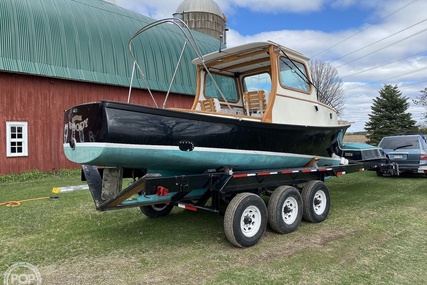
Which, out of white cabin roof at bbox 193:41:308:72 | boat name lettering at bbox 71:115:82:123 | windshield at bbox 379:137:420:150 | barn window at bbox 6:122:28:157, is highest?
white cabin roof at bbox 193:41:308:72

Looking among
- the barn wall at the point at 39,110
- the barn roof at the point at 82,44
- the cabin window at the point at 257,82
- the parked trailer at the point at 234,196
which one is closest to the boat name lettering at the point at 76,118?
the parked trailer at the point at 234,196

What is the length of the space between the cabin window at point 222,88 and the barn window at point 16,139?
917 centimetres

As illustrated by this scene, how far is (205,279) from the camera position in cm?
371

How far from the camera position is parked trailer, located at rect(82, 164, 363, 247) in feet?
14.6

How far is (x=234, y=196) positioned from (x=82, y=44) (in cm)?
1173

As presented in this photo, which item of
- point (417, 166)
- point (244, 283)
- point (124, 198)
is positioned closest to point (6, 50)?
point (124, 198)

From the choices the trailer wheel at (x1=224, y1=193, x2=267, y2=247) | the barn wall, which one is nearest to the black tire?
the trailer wheel at (x1=224, y1=193, x2=267, y2=247)

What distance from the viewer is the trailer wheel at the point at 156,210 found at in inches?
241

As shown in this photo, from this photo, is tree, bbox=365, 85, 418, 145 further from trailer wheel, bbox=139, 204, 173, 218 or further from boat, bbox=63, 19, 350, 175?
trailer wheel, bbox=139, 204, 173, 218

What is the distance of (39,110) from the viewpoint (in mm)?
13156

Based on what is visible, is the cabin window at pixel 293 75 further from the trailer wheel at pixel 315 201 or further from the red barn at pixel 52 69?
the red barn at pixel 52 69

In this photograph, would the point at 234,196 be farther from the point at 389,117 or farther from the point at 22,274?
the point at 389,117

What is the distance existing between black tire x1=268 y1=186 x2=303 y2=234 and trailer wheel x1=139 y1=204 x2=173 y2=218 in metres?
2.09

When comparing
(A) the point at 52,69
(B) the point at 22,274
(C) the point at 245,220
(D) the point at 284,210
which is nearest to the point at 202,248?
(C) the point at 245,220
